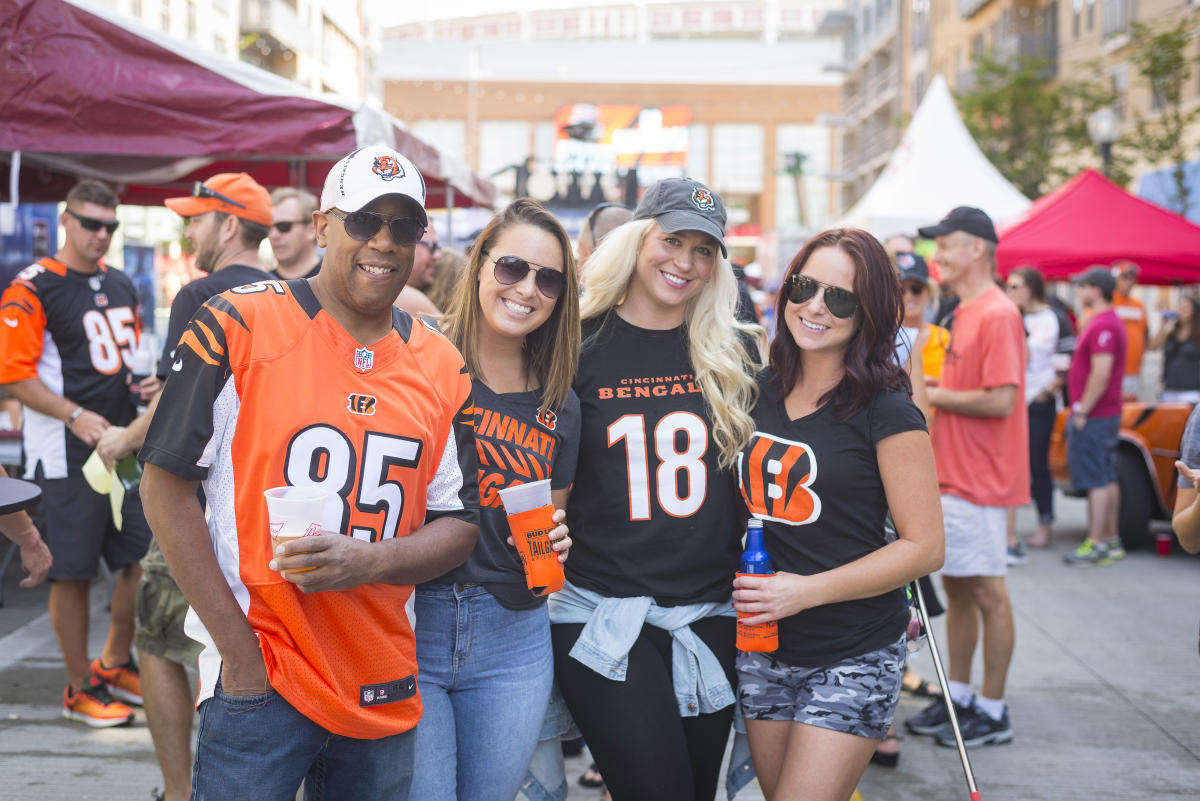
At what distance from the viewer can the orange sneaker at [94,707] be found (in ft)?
15.9

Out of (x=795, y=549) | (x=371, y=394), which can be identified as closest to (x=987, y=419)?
(x=795, y=549)

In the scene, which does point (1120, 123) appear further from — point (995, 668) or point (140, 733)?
point (140, 733)

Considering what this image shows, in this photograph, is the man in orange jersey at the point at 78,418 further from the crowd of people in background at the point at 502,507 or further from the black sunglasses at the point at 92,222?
the crowd of people in background at the point at 502,507

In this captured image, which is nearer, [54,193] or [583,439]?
[583,439]

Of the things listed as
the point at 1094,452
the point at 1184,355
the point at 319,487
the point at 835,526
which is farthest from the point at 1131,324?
the point at 319,487

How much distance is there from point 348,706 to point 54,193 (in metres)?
7.05

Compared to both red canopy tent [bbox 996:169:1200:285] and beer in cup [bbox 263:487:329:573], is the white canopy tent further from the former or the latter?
beer in cup [bbox 263:487:329:573]

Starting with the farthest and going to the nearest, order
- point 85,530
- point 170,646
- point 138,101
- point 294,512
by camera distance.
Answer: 1. point 138,101
2. point 85,530
3. point 170,646
4. point 294,512

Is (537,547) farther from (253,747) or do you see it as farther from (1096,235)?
(1096,235)

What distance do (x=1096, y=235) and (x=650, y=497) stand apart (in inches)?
389

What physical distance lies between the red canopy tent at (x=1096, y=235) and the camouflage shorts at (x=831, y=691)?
9.09 meters

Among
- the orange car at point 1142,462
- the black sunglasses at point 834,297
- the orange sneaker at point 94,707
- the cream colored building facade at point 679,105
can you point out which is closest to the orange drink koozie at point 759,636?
the black sunglasses at point 834,297

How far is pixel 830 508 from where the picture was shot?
9.53ft

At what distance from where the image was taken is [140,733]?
4.82 meters
